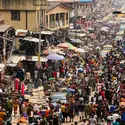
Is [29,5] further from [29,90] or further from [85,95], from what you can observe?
[85,95]

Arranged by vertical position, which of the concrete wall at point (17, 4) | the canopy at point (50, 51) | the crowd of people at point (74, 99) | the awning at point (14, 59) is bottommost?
the crowd of people at point (74, 99)

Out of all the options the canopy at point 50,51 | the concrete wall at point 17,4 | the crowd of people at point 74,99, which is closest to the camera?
the crowd of people at point 74,99

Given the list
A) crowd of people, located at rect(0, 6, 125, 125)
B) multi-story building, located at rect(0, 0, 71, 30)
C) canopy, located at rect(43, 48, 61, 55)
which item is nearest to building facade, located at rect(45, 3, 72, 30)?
multi-story building, located at rect(0, 0, 71, 30)

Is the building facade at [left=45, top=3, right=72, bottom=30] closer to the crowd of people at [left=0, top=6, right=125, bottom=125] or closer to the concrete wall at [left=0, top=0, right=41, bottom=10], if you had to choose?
the concrete wall at [left=0, top=0, right=41, bottom=10]

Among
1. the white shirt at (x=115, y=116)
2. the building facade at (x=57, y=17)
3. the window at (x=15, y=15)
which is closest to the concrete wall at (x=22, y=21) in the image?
the window at (x=15, y=15)

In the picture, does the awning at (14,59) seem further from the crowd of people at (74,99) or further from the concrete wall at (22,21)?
the concrete wall at (22,21)

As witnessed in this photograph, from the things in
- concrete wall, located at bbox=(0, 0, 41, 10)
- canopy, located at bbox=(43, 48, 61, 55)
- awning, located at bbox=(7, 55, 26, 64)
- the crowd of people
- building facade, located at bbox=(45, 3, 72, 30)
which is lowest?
the crowd of people

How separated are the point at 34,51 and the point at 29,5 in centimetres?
775

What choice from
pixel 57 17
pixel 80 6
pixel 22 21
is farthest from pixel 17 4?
pixel 80 6

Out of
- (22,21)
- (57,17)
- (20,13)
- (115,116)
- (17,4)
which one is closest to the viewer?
(115,116)

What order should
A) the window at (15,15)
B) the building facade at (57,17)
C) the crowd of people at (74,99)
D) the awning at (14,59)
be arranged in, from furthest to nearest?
1. the building facade at (57,17)
2. the window at (15,15)
3. the awning at (14,59)
4. the crowd of people at (74,99)

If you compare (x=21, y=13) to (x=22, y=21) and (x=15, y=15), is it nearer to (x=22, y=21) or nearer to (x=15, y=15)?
(x=15, y=15)

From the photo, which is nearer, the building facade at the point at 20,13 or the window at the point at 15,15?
the building facade at the point at 20,13

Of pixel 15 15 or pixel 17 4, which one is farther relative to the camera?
pixel 15 15
